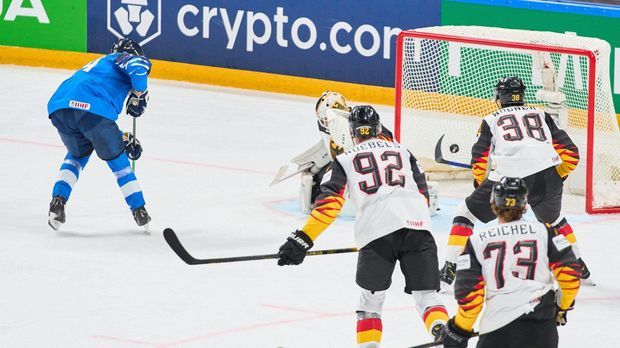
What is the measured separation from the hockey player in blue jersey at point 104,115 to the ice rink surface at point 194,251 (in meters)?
0.28

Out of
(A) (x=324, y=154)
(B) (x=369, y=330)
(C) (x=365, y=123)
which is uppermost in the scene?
(C) (x=365, y=123)

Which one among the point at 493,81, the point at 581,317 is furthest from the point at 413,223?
the point at 493,81

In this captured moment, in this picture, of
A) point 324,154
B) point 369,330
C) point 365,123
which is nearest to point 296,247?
point 369,330

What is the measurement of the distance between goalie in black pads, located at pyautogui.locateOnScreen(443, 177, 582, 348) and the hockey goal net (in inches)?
172

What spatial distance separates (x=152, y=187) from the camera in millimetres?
11125

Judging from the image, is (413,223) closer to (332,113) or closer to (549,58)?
(332,113)

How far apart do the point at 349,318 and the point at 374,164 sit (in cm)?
144

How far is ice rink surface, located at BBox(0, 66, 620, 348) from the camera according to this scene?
7.79 m

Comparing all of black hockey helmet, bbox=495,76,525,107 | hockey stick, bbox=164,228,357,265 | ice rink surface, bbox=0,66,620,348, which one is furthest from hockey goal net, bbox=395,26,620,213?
hockey stick, bbox=164,228,357,265

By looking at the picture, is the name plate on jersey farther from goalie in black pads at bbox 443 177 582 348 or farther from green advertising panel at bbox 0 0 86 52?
green advertising panel at bbox 0 0 86 52

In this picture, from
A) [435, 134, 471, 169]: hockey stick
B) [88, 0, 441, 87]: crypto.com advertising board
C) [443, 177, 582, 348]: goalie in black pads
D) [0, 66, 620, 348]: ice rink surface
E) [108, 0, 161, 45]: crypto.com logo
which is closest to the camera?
[443, 177, 582, 348]: goalie in black pads

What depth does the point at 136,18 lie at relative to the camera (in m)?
14.7

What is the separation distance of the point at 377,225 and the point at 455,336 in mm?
969

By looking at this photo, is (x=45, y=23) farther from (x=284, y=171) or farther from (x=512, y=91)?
(x=512, y=91)
